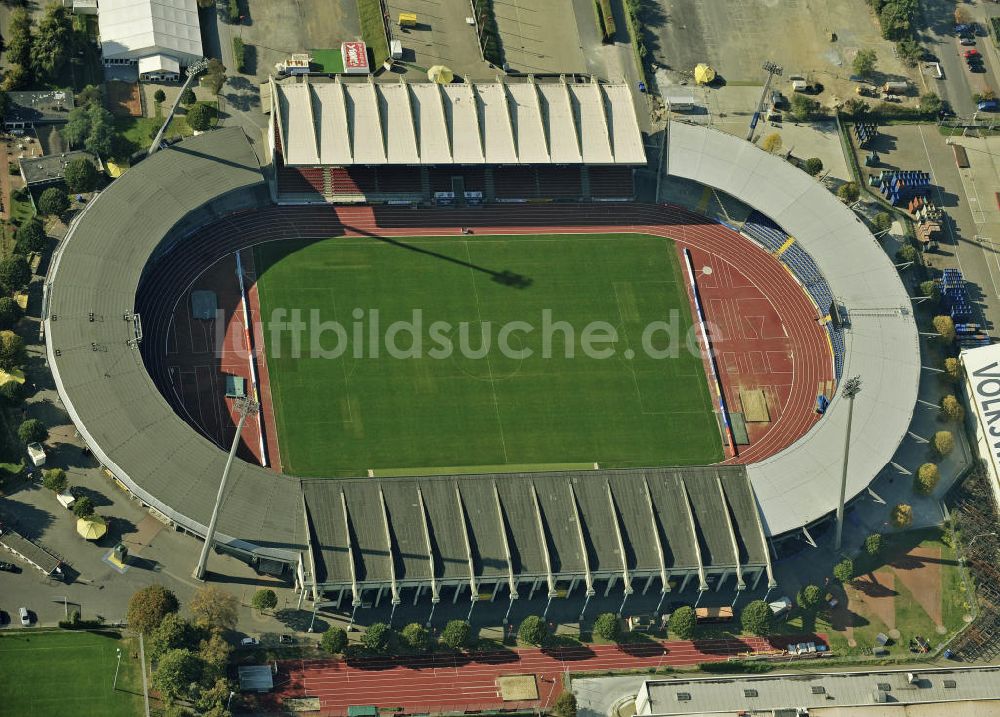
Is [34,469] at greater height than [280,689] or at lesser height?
greater

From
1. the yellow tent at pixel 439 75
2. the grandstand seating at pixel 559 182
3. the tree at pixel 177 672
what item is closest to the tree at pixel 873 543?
the grandstand seating at pixel 559 182

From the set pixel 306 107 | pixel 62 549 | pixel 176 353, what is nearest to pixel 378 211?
pixel 306 107

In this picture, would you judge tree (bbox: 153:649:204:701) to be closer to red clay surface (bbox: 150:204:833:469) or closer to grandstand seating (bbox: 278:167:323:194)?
red clay surface (bbox: 150:204:833:469)

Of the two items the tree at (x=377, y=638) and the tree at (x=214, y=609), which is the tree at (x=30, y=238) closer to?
the tree at (x=214, y=609)

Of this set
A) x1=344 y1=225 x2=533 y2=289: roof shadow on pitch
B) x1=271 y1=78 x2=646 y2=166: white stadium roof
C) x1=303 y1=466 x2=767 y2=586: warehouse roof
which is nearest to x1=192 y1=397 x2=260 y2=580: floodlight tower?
x1=303 y1=466 x2=767 y2=586: warehouse roof

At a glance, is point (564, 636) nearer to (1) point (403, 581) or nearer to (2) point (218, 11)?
(1) point (403, 581)
